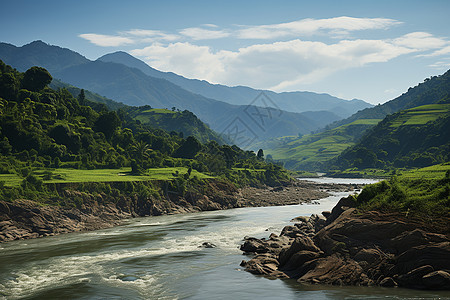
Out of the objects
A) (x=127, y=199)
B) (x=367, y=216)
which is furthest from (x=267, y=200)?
(x=367, y=216)

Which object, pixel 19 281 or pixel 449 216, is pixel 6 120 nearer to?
pixel 19 281

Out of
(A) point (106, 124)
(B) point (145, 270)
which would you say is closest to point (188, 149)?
(A) point (106, 124)

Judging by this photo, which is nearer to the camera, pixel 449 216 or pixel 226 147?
pixel 449 216

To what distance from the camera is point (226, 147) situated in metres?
153

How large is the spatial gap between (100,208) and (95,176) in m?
13.5

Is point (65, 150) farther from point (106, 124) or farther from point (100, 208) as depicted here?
point (100, 208)

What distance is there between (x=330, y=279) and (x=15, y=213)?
47475 millimetres

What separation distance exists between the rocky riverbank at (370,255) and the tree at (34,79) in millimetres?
104187

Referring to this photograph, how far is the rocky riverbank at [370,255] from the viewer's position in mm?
28703

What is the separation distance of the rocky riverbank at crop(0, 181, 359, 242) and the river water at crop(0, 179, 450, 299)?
3.83 m

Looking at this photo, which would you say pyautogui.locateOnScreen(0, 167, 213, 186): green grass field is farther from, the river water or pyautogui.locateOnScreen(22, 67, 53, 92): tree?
pyautogui.locateOnScreen(22, 67, 53, 92): tree

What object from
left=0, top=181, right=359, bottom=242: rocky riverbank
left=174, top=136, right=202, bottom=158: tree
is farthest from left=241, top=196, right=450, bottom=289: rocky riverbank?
left=174, top=136, right=202, bottom=158: tree

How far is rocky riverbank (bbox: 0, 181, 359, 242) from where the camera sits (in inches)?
2258

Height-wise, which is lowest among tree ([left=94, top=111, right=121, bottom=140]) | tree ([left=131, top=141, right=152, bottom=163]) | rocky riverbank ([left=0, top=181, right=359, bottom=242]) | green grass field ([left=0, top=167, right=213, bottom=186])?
rocky riverbank ([left=0, top=181, right=359, bottom=242])
